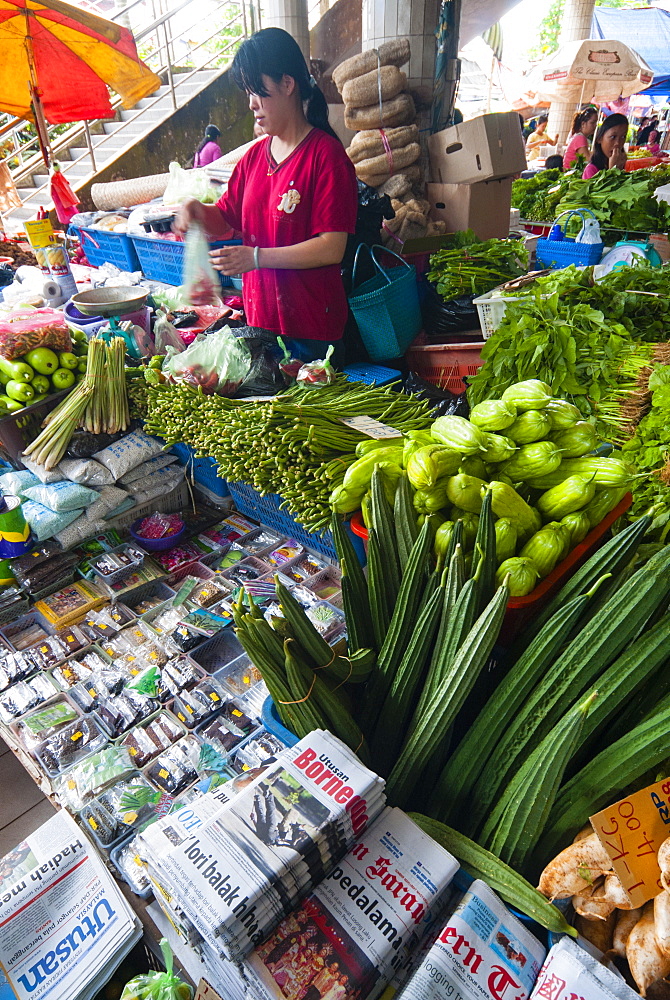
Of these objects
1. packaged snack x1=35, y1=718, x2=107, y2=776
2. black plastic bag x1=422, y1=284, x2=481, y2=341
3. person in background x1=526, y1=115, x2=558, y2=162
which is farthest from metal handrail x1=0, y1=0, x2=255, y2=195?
packaged snack x1=35, y1=718, x2=107, y2=776

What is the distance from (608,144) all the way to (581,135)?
85.1 inches

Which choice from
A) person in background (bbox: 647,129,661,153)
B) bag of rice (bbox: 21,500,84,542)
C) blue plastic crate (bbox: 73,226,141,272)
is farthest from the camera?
person in background (bbox: 647,129,661,153)

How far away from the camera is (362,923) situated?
1.09 m

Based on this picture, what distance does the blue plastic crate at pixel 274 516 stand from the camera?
283cm

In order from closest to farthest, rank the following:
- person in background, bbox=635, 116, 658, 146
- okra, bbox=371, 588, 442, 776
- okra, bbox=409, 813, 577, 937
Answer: okra, bbox=409, 813, 577, 937, okra, bbox=371, 588, 442, 776, person in background, bbox=635, 116, 658, 146

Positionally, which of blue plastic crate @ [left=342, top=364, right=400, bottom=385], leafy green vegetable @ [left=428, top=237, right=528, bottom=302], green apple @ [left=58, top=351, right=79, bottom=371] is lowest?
blue plastic crate @ [left=342, top=364, right=400, bottom=385]

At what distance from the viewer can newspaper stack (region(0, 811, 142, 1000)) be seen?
1.45m

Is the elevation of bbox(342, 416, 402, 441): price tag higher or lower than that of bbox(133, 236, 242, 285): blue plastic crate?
lower

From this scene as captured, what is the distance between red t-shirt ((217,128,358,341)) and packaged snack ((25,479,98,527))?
57.5 inches

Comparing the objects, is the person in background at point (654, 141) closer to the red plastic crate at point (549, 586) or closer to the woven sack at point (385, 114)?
the woven sack at point (385, 114)

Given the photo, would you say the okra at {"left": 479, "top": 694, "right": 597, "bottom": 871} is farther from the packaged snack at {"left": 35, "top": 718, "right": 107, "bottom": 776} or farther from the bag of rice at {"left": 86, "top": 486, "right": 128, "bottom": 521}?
the bag of rice at {"left": 86, "top": 486, "right": 128, "bottom": 521}

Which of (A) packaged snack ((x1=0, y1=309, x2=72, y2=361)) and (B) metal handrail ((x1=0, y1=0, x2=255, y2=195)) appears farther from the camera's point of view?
(B) metal handrail ((x1=0, y1=0, x2=255, y2=195))

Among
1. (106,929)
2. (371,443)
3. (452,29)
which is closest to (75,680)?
(106,929)

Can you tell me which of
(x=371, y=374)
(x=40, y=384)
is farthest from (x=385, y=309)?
(x=40, y=384)
